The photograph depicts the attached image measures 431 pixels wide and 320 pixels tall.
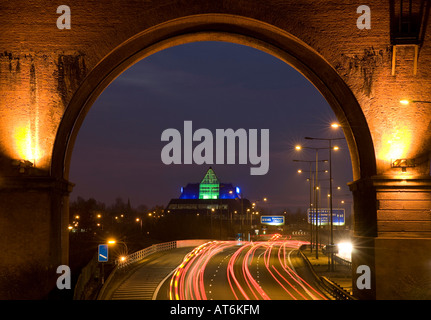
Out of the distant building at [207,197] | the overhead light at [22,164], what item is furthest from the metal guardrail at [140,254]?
the distant building at [207,197]

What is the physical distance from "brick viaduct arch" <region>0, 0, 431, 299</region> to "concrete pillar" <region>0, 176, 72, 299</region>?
0.03 meters

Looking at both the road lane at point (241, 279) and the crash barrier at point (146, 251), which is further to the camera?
the crash barrier at point (146, 251)

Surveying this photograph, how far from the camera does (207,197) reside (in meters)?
178

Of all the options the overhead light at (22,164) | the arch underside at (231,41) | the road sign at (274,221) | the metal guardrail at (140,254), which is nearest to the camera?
the overhead light at (22,164)

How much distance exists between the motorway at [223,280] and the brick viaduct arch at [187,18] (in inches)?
387

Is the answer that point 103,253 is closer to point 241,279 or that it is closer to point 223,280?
point 223,280

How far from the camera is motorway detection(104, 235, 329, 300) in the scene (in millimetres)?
30734

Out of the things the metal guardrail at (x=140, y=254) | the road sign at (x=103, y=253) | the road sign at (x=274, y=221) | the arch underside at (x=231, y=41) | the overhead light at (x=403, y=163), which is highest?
the arch underside at (x=231, y=41)

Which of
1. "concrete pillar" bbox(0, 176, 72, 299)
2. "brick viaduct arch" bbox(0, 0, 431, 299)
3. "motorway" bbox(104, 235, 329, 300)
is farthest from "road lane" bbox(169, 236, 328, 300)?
"brick viaduct arch" bbox(0, 0, 431, 299)

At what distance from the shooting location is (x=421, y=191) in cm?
2069

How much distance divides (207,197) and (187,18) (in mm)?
157409

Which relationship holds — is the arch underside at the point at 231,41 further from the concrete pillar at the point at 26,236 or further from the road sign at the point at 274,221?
the road sign at the point at 274,221

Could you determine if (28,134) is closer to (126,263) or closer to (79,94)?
(79,94)

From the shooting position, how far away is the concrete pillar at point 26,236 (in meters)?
20.5
